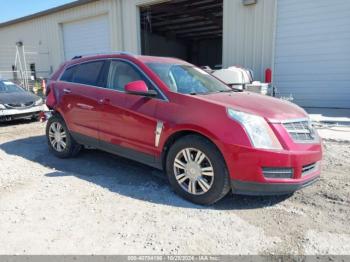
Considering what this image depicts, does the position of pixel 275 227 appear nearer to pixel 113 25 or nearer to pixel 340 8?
pixel 340 8

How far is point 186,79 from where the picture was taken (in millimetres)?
4387

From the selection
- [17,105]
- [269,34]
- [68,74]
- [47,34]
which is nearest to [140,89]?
[68,74]

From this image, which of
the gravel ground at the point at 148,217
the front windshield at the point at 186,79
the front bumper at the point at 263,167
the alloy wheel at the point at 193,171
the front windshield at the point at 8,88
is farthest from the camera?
the front windshield at the point at 8,88

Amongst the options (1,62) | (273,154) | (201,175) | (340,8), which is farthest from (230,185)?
(1,62)

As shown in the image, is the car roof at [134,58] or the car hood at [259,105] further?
the car roof at [134,58]

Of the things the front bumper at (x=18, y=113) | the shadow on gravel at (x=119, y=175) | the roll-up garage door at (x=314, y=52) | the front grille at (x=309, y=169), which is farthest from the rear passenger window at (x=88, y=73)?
the roll-up garage door at (x=314, y=52)

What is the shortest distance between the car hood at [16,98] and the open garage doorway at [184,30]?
22.3ft

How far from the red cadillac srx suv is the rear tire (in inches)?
13.7

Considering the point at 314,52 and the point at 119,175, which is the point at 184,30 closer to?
the point at 314,52

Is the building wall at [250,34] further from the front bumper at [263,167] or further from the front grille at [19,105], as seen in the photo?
the front bumper at [263,167]

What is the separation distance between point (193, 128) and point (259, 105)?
832mm

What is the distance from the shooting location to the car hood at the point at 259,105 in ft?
11.4

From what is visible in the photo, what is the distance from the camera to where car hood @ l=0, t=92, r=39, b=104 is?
9.01m

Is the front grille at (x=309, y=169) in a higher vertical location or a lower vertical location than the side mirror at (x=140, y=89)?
lower
